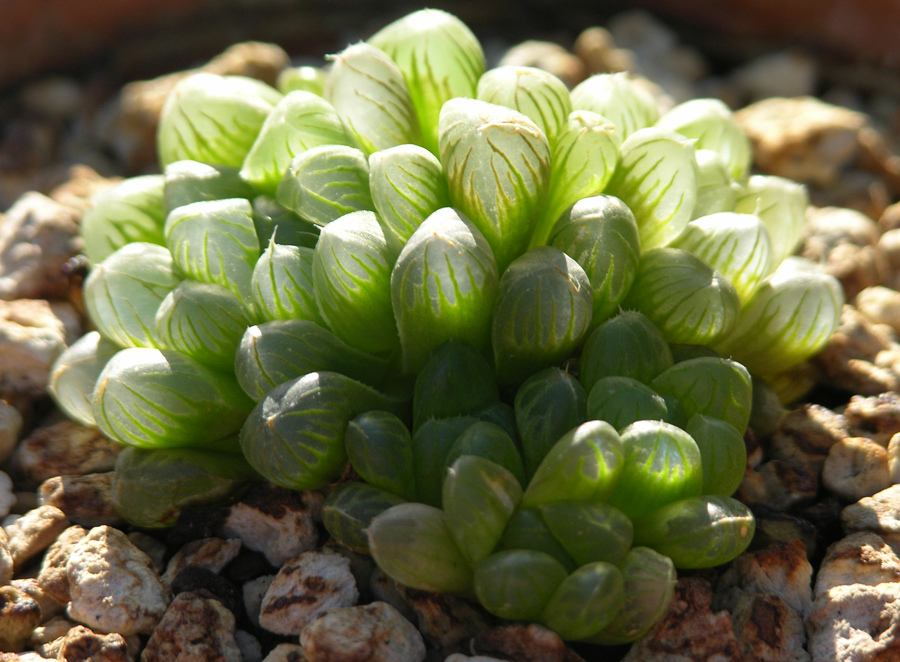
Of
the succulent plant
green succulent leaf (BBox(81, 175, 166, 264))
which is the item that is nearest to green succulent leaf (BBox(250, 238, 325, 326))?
the succulent plant

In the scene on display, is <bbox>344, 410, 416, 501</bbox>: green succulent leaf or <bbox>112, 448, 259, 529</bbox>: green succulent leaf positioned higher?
<bbox>344, 410, 416, 501</bbox>: green succulent leaf

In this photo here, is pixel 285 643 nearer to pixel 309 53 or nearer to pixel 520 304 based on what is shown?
pixel 520 304

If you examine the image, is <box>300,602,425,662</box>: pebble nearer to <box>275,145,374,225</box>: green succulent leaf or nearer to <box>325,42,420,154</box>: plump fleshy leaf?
<box>275,145,374,225</box>: green succulent leaf

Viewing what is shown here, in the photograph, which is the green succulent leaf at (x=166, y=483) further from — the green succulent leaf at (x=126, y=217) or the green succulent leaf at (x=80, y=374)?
the green succulent leaf at (x=126, y=217)

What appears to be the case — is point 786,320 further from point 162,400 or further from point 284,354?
point 162,400

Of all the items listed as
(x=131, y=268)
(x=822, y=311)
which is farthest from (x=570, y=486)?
(x=131, y=268)

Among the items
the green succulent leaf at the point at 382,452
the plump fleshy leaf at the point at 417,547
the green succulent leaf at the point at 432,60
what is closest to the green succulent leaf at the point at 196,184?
the green succulent leaf at the point at 432,60
